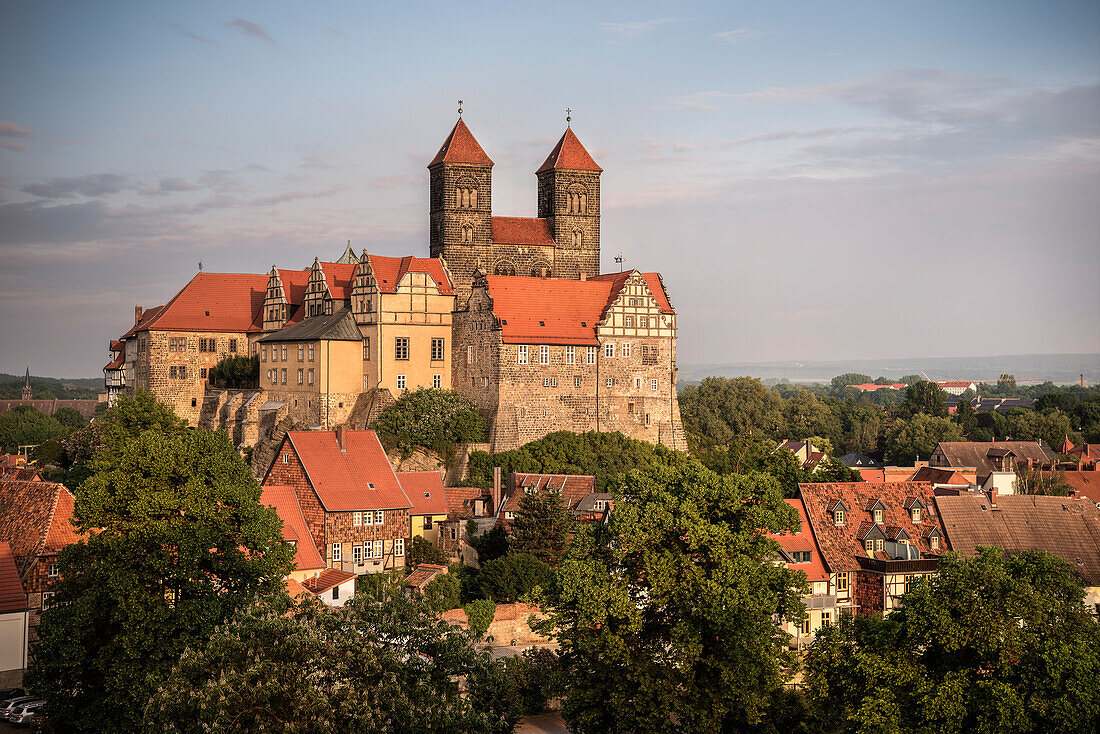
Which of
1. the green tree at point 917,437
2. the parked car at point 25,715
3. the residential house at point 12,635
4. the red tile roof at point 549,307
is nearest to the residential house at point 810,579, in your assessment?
the red tile roof at point 549,307

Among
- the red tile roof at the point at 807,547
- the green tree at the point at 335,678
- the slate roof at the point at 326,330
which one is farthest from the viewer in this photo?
the slate roof at the point at 326,330

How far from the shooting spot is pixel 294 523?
49969 mm

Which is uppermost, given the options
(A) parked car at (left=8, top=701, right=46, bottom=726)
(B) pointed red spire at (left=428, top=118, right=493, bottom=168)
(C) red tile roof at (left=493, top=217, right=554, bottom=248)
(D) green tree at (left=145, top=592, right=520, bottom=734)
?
(B) pointed red spire at (left=428, top=118, right=493, bottom=168)

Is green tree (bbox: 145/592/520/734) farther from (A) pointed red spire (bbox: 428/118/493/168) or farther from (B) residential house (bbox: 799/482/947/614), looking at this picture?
(A) pointed red spire (bbox: 428/118/493/168)

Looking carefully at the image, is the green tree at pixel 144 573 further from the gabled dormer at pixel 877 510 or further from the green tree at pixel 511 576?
the gabled dormer at pixel 877 510

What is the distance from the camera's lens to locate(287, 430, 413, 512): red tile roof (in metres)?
52.0

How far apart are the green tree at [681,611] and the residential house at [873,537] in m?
18.0

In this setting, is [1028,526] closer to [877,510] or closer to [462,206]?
[877,510]

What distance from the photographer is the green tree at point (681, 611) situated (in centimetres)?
2945

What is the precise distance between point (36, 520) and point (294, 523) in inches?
368

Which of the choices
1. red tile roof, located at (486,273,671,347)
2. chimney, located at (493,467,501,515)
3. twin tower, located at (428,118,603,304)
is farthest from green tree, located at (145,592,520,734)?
twin tower, located at (428,118,603,304)

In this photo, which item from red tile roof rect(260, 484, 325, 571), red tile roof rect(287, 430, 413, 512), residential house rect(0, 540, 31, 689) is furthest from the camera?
red tile roof rect(287, 430, 413, 512)

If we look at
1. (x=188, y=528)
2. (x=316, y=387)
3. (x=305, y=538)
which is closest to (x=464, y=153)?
(x=316, y=387)

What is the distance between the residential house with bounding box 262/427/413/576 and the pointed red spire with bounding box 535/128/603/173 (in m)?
28.3
